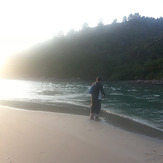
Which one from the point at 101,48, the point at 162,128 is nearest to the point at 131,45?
the point at 101,48

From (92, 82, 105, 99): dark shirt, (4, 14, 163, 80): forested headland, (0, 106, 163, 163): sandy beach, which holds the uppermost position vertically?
(4, 14, 163, 80): forested headland

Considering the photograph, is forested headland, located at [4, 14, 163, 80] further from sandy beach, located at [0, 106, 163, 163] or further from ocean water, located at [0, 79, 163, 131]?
sandy beach, located at [0, 106, 163, 163]

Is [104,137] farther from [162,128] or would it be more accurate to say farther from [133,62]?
[133,62]

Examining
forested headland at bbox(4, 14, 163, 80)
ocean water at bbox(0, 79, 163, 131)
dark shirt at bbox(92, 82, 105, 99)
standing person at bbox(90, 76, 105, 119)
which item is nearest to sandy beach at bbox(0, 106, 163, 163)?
standing person at bbox(90, 76, 105, 119)

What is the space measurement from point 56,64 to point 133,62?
34551 mm

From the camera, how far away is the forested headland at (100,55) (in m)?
97.2

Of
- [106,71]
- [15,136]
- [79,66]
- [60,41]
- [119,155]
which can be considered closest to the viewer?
[119,155]

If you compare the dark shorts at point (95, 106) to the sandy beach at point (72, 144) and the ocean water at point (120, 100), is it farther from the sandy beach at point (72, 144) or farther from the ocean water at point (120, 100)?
the ocean water at point (120, 100)

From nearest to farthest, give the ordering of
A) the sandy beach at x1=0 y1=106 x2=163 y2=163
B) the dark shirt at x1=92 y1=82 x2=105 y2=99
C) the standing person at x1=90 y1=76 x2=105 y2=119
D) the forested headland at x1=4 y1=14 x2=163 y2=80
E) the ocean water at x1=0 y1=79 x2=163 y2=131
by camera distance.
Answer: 1. the sandy beach at x1=0 y1=106 x2=163 y2=163
2. the standing person at x1=90 y1=76 x2=105 y2=119
3. the dark shirt at x1=92 y1=82 x2=105 y2=99
4. the ocean water at x1=0 y1=79 x2=163 y2=131
5. the forested headland at x1=4 y1=14 x2=163 y2=80

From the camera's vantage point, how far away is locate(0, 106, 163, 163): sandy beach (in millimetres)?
7023

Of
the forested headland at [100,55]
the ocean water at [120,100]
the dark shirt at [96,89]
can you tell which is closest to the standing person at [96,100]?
the dark shirt at [96,89]

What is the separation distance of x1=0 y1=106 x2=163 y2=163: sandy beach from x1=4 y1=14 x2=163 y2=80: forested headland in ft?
230

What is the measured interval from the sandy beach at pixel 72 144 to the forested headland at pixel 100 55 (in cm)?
7014

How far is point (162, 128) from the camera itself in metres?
12.2
